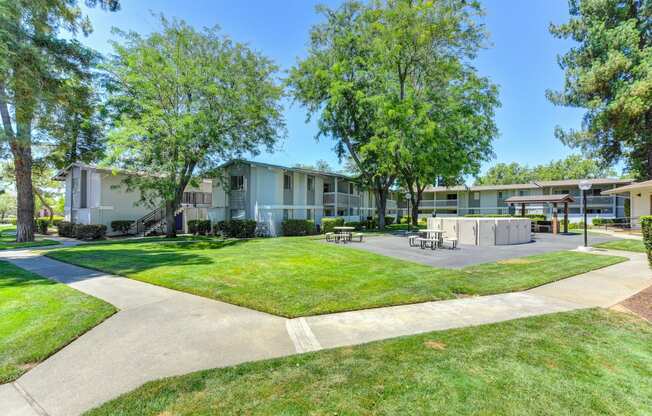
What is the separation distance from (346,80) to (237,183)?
43.7 feet

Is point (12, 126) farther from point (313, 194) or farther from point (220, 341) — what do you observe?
point (220, 341)

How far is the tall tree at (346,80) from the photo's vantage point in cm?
2370

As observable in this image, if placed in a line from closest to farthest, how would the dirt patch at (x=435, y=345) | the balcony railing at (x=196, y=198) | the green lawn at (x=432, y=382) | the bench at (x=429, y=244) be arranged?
the green lawn at (x=432, y=382)
the dirt patch at (x=435, y=345)
the bench at (x=429, y=244)
the balcony railing at (x=196, y=198)

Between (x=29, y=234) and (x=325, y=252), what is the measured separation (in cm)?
1951

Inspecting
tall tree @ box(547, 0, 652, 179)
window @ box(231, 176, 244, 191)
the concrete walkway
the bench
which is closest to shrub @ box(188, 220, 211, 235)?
window @ box(231, 176, 244, 191)

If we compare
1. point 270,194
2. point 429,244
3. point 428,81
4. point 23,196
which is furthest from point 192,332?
point 428,81

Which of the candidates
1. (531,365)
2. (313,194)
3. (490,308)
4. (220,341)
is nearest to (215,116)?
(313,194)

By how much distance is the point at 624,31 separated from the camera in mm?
20438

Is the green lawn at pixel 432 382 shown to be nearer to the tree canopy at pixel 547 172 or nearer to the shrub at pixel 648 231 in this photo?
the shrub at pixel 648 231

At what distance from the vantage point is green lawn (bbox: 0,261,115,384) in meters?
3.65

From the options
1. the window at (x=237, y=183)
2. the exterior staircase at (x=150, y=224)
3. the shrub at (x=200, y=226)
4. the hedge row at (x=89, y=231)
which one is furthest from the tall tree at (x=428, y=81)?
the hedge row at (x=89, y=231)

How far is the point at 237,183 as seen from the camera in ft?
76.2

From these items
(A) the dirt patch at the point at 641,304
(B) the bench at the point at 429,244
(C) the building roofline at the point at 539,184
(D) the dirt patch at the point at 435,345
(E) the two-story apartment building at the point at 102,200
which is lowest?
(A) the dirt patch at the point at 641,304

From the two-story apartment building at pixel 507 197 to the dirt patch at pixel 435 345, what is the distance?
124 ft
